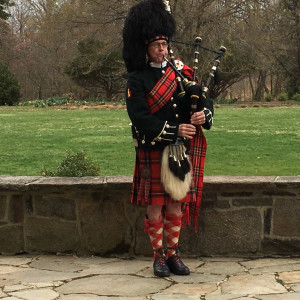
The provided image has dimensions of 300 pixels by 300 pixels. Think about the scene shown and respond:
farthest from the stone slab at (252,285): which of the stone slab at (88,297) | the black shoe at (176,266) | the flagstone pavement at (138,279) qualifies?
the stone slab at (88,297)

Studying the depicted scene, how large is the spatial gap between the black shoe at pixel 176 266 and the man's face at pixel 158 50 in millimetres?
1272

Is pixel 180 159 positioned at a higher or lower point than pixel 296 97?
lower

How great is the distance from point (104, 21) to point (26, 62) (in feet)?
46.0

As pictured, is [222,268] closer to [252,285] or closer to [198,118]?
[252,285]

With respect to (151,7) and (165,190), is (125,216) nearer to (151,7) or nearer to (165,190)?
(165,190)

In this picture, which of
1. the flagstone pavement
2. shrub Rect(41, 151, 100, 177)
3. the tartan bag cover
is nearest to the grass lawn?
shrub Rect(41, 151, 100, 177)

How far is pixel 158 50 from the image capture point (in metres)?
3.72

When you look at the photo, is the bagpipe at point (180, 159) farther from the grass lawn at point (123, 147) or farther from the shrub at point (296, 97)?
the shrub at point (296, 97)

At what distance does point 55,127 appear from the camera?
12.7m

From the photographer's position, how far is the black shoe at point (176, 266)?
374 centimetres

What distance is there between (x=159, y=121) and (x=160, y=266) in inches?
36.2

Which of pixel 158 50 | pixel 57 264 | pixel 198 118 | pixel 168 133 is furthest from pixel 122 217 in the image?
pixel 158 50

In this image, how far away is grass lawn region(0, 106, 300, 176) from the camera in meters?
6.69

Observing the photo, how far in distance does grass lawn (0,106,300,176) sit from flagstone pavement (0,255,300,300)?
85.5 inches
